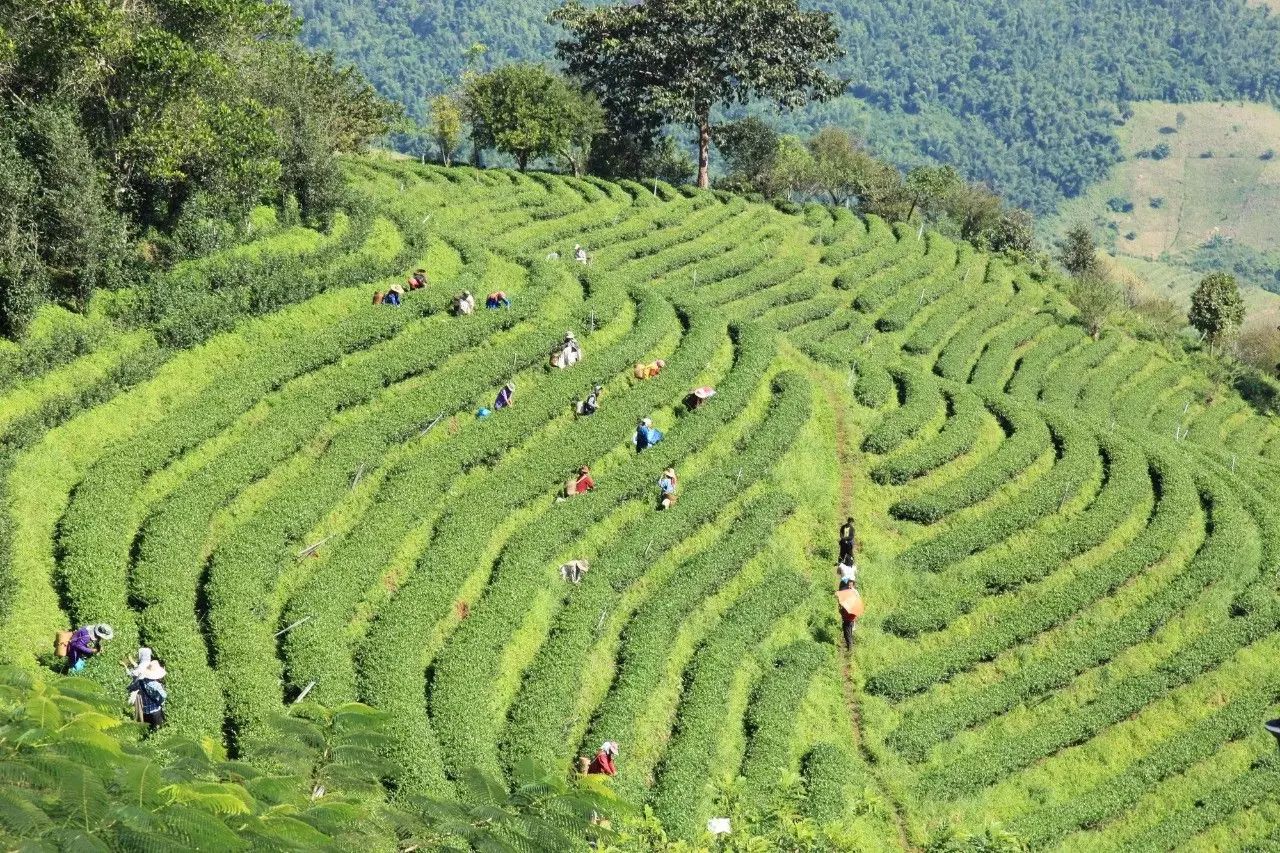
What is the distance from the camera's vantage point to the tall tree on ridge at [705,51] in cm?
6725

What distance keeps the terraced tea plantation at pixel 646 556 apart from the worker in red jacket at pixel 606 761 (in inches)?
31.7

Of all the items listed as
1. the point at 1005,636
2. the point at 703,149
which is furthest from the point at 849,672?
the point at 703,149

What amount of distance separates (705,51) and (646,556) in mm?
46551

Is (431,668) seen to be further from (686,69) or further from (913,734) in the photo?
(686,69)

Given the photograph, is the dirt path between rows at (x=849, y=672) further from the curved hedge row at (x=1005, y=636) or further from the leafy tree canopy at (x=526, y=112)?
the leafy tree canopy at (x=526, y=112)

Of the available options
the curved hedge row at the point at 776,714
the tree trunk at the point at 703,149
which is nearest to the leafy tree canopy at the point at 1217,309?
the tree trunk at the point at 703,149

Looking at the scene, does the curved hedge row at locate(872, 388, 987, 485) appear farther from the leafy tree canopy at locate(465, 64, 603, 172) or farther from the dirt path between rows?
the leafy tree canopy at locate(465, 64, 603, 172)

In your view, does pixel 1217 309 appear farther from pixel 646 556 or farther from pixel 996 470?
pixel 646 556

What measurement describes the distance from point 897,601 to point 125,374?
70.5 feet

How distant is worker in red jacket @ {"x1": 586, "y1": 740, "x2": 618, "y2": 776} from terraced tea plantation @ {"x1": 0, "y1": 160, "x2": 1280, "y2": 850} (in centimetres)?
80

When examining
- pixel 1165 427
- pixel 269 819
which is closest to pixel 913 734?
pixel 269 819

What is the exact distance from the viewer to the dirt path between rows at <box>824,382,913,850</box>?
26.1 m

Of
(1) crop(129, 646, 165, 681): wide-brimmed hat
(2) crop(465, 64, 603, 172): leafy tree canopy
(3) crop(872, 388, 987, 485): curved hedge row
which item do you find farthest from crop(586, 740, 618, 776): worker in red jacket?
(2) crop(465, 64, 603, 172): leafy tree canopy

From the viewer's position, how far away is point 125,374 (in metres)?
28.1
